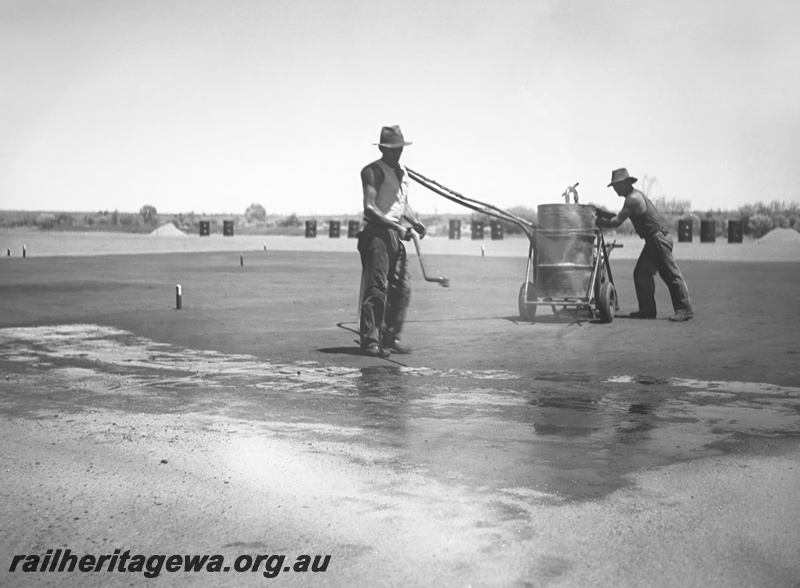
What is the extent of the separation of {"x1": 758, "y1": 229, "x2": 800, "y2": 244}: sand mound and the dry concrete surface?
101 feet

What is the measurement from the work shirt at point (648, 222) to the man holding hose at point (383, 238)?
4884 millimetres

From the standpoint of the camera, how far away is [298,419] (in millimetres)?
6902

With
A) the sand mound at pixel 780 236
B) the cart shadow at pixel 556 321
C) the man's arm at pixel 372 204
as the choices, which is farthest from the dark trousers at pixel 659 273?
the sand mound at pixel 780 236

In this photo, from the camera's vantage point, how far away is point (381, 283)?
941 centimetres

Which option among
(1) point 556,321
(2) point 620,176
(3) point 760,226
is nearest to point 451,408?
(1) point 556,321

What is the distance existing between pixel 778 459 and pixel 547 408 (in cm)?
197

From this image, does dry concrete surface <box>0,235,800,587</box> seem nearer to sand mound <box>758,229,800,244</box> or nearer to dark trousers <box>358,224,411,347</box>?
dark trousers <box>358,224,411,347</box>

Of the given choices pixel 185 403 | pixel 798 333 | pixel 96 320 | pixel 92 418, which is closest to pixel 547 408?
pixel 185 403

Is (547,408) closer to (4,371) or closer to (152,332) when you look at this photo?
(4,371)

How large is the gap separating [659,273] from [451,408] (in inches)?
273

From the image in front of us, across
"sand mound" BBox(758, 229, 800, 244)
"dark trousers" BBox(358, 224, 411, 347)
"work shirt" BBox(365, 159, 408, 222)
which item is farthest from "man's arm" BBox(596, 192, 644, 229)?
"sand mound" BBox(758, 229, 800, 244)

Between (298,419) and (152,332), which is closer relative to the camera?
(298,419)

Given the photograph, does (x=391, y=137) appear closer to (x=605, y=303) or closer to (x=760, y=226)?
(x=605, y=303)

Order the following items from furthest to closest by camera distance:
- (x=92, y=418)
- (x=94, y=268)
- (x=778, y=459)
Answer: (x=94, y=268) < (x=92, y=418) < (x=778, y=459)
